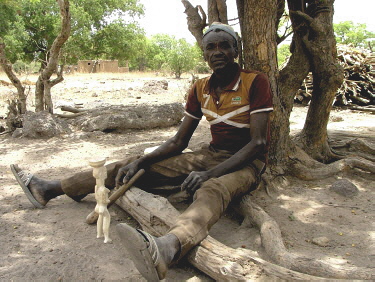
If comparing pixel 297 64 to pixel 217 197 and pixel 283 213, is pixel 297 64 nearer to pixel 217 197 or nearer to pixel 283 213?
pixel 283 213

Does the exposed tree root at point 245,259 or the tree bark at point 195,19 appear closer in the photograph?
the exposed tree root at point 245,259

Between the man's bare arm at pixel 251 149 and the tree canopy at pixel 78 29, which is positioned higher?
the tree canopy at pixel 78 29

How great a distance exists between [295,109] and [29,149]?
6.91m

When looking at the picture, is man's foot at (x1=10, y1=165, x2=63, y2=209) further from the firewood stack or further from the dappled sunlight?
the firewood stack

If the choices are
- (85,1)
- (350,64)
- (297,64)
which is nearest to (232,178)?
(297,64)

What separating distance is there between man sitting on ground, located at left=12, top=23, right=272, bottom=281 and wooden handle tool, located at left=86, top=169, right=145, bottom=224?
0.05 m

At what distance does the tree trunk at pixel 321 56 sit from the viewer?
3.91 meters

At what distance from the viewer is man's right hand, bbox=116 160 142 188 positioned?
9.98 ft

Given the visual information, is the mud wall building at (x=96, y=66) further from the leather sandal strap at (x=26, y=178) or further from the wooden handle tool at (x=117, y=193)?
the wooden handle tool at (x=117, y=193)

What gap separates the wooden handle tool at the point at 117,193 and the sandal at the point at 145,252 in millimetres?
1078

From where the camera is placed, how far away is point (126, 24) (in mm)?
31094

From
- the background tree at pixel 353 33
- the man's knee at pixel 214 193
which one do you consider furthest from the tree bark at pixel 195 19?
the background tree at pixel 353 33

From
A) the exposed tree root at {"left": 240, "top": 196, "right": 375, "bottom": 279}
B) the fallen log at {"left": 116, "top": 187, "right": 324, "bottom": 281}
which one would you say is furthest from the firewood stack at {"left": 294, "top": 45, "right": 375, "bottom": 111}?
the fallen log at {"left": 116, "top": 187, "right": 324, "bottom": 281}

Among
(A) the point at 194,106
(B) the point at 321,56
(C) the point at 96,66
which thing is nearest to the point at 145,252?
(A) the point at 194,106
